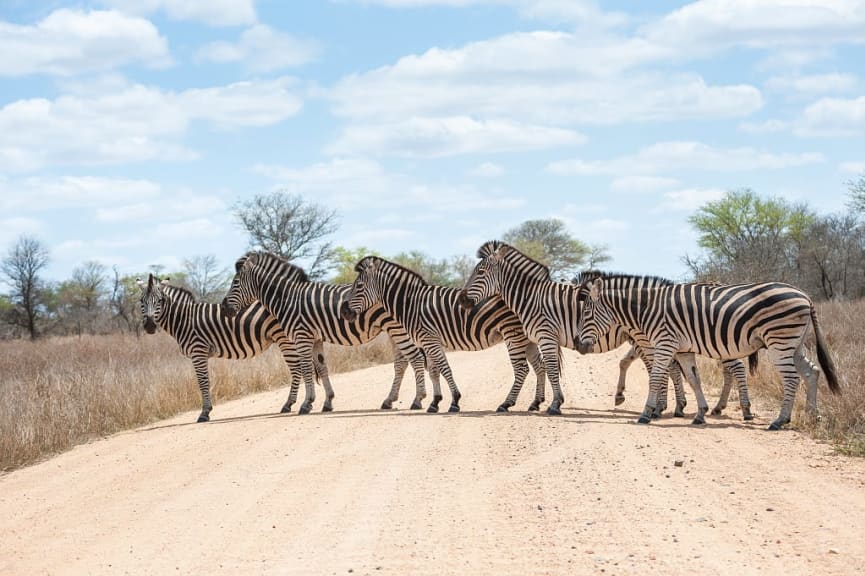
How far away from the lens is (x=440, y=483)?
8.70 meters

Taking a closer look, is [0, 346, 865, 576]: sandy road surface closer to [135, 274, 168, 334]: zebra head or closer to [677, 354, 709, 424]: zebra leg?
[677, 354, 709, 424]: zebra leg

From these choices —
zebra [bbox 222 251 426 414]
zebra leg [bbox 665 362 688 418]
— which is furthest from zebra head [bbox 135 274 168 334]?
zebra leg [bbox 665 362 688 418]

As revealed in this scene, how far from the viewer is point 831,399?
465 inches

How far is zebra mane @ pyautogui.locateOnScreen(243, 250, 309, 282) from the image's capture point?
52.5ft

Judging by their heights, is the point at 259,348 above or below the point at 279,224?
below

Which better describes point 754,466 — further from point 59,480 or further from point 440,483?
point 59,480

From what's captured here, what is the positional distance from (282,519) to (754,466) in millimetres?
4361

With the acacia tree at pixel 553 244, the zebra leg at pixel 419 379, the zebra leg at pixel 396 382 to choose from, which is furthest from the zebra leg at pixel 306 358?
the acacia tree at pixel 553 244

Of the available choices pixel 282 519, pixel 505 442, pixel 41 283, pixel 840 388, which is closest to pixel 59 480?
pixel 282 519

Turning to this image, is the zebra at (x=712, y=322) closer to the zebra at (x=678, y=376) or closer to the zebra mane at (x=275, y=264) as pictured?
the zebra at (x=678, y=376)

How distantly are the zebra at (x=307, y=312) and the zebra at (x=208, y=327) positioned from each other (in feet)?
0.75

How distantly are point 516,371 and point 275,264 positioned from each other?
443 centimetres

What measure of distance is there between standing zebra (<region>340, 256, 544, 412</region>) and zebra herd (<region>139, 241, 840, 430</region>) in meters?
0.02

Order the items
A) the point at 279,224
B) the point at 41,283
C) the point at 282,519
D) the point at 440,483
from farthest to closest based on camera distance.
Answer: the point at 41,283
the point at 279,224
the point at 440,483
the point at 282,519
